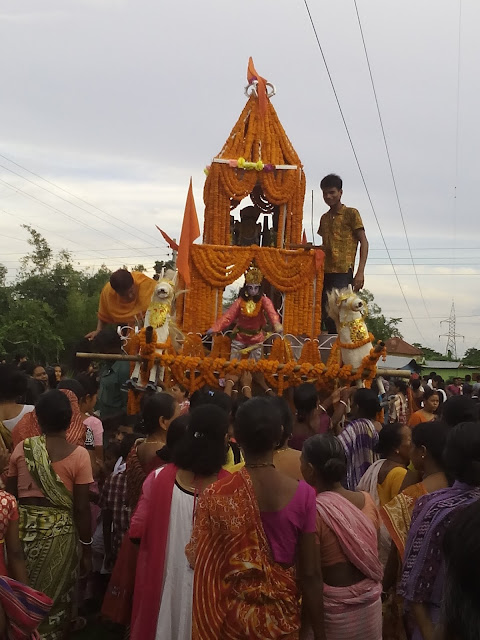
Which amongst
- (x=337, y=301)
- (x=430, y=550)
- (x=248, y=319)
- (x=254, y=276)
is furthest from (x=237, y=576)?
(x=254, y=276)

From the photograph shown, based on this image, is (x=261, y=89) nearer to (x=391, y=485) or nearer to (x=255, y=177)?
(x=255, y=177)

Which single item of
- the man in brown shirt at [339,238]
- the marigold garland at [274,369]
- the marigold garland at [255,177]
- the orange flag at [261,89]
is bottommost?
the marigold garland at [274,369]

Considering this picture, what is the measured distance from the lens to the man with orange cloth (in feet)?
30.5

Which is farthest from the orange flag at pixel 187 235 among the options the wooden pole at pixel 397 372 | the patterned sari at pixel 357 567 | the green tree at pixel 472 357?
the green tree at pixel 472 357

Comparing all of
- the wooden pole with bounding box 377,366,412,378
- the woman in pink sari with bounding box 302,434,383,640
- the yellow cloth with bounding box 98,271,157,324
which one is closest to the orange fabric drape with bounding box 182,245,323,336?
the yellow cloth with bounding box 98,271,157,324

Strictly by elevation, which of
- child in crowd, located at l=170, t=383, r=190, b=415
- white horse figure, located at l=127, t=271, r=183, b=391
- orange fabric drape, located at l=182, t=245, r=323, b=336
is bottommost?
child in crowd, located at l=170, t=383, r=190, b=415

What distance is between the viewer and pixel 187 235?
947 centimetres

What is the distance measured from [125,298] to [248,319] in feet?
5.19

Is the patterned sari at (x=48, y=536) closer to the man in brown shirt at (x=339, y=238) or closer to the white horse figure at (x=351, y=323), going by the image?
the white horse figure at (x=351, y=323)

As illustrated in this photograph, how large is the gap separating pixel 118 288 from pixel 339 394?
10.3 feet

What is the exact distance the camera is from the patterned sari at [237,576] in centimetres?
302

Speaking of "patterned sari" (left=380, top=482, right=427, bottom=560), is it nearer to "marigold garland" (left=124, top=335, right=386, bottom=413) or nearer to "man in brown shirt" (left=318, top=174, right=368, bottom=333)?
"marigold garland" (left=124, top=335, right=386, bottom=413)

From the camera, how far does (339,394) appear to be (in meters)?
7.70

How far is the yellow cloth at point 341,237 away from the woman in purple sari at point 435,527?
7.14m
